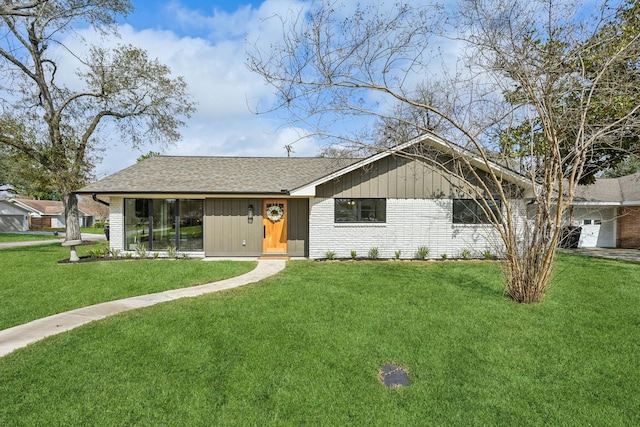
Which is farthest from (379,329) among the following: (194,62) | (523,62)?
(194,62)

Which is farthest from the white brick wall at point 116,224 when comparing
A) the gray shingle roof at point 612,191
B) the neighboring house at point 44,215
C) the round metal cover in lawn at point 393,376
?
the neighboring house at point 44,215

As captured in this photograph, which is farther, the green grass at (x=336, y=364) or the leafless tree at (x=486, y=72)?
the leafless tree at (x=486, y=72)

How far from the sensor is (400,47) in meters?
6.09

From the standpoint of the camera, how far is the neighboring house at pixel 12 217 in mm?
35281

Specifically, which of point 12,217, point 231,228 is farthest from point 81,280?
point 12,217

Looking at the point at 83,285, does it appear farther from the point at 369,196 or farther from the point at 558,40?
the point at 558,40

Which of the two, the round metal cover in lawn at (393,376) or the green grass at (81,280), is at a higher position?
the green grass at (81,280)

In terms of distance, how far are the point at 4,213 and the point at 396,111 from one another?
1719 inches

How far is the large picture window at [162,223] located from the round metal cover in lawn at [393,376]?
10457mm

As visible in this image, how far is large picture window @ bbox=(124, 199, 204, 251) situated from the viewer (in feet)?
42.6

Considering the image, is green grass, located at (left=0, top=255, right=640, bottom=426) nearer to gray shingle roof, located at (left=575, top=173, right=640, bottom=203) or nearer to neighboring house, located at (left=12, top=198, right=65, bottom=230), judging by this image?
gray shingle roof, located at (left=575, top=173, right=640, bottom=203)

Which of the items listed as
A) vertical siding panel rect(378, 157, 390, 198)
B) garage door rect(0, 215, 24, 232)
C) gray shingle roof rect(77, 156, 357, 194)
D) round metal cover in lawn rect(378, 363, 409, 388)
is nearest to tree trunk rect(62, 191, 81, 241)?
gray shingle roof rect(77, 156, 357, 194)

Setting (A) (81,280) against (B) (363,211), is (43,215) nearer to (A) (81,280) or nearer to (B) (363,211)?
(A) (81,280)

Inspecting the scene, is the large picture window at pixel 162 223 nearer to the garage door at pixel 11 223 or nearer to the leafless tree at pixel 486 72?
the leafless tree at pixel 486 72
